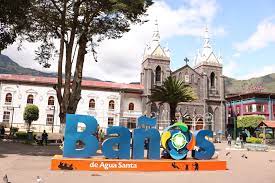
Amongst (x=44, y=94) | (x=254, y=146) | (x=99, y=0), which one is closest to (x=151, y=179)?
(x=99, y=0)

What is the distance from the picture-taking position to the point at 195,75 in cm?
5444

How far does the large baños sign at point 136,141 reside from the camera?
1261cm

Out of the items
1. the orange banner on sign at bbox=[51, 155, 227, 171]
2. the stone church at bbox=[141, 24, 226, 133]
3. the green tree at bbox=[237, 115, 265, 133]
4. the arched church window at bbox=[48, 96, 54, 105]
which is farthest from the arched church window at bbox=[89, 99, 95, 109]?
the orange banner on sign at bbox=[51, 155, 227, 171]

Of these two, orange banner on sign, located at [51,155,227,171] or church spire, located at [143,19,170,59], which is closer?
orange banner on sign, located at [51,155,227,171]

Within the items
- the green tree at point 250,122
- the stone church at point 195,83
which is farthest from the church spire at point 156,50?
the green tree at point 250,122

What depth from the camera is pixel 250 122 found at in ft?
157

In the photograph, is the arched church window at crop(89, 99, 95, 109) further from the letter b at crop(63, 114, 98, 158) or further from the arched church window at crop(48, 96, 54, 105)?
the letter b at crop(63, 114, 98, 158)

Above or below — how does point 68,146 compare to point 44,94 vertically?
below

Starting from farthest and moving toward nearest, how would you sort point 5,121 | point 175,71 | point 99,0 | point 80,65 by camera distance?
point 175,71 < point 5,121 < point 80,65 < point 99,0

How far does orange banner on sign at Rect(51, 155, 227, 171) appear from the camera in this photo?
12018 mm

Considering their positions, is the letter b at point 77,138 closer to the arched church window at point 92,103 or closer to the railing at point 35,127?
the railing at point 35,127

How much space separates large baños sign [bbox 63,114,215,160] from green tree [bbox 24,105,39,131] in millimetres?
33195

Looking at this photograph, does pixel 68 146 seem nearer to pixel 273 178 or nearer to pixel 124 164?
pixel 124 164

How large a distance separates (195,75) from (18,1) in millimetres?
40014
